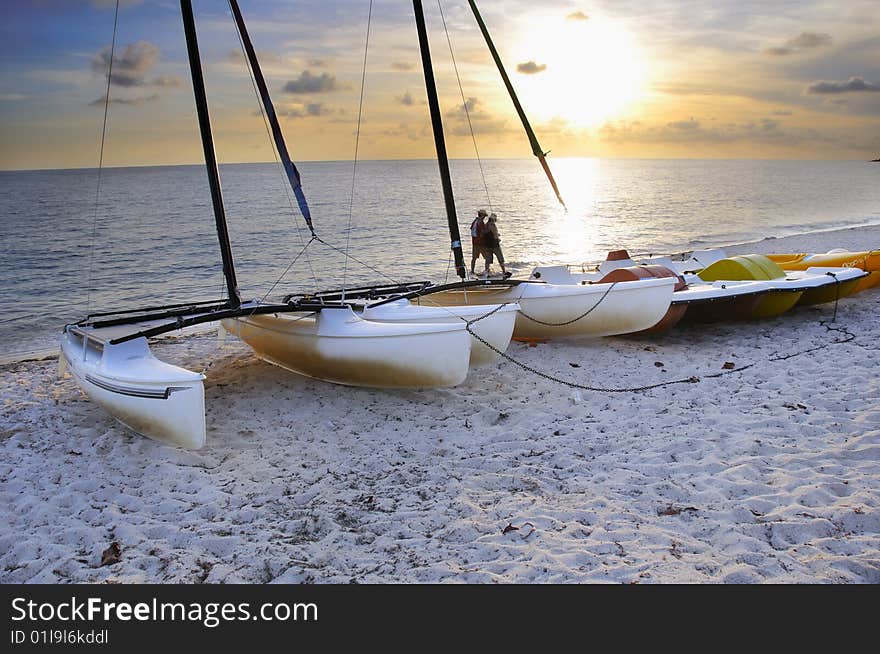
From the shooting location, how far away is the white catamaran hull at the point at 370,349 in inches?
287

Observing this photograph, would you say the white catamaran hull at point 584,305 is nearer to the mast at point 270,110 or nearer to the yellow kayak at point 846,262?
the mast at point 270,110

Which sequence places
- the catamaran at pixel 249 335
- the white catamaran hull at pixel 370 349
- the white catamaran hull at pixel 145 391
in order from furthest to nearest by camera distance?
the white catamaran hull at pixel 370 349 < the catamaran at pixel 249 335 < the white catamaran hull at pixel 145 391

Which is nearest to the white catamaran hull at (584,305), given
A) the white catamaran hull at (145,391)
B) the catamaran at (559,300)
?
the catamaran at (559,300)

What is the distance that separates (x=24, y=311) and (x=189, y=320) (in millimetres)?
14100

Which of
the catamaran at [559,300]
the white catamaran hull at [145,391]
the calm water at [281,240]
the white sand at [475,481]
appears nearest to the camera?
the white sand at [475,481]

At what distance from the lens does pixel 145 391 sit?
19.7 ft

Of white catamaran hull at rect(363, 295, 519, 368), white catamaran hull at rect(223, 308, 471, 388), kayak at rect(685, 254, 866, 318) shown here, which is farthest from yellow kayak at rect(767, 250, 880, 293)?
white catamaran hull at rect(223, 308, 471, 388)

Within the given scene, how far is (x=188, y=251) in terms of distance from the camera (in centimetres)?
3092

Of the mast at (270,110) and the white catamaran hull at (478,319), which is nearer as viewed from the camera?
the white catamaran hull at (478,319)

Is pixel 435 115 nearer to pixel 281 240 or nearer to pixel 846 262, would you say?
pixel 846 262

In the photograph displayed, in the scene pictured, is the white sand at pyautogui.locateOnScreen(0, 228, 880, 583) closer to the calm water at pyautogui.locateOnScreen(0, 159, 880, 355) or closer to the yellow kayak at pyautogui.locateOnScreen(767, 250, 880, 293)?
the yellow kayak at pyautogui.locateOnScreen(767, 250, 880, 293)

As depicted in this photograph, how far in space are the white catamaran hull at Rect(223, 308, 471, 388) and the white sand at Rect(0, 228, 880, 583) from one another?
28 cm

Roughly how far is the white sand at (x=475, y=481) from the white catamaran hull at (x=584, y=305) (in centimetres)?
110
